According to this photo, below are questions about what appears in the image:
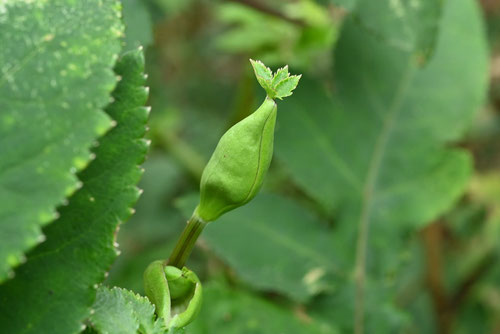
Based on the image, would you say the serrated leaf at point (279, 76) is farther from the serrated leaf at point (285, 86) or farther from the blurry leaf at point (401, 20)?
the blurry leaf at point (401, 20)

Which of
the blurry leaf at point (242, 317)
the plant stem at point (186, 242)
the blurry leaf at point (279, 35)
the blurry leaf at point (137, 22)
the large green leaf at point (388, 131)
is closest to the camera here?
the plant stem at point (186, 242)

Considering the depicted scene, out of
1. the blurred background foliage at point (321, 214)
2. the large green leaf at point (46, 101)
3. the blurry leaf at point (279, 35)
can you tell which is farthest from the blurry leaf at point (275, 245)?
the large green leaf at point (46, 101)

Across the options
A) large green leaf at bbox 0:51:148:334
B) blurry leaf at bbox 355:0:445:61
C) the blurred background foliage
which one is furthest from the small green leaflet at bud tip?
blurry leaf at bbox 355:0:445:61

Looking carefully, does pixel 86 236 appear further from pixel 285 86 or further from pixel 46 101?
pixel 285 86

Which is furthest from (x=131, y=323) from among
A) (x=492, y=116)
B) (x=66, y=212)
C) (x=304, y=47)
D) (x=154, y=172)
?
(x=492, y=116)

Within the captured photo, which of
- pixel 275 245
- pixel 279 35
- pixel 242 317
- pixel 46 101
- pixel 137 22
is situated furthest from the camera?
pixel 279 35

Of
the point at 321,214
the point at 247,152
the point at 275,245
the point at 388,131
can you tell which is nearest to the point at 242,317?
the point at 275,245
